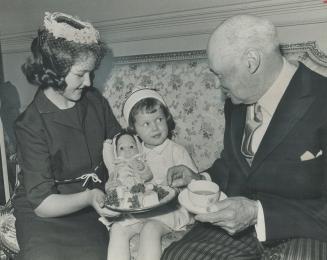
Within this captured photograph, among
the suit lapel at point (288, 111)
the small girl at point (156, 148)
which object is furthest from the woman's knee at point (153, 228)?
the suit lapel at point (288, 111)

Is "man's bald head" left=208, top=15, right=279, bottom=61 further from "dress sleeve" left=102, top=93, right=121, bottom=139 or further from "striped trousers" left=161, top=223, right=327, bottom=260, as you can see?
"dress sleeve" left=102, top=93, right=121, bottom=139

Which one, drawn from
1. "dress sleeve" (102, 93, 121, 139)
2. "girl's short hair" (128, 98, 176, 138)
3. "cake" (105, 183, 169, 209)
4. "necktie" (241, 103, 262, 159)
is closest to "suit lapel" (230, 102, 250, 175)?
"necktie" (241, 103, 262, 159)

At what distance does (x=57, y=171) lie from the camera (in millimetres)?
1959

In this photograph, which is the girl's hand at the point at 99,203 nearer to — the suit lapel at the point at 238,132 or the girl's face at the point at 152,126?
the girl's face at the point at 152,126

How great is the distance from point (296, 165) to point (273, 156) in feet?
0.29

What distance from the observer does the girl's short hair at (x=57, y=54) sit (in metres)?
1.81

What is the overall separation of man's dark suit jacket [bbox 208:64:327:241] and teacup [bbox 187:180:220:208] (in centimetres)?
17

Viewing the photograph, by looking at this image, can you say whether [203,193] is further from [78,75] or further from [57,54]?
[57,54]

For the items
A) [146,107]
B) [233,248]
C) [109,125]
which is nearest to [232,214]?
[233,248]

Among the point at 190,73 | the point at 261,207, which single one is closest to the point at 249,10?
the point at 190,73

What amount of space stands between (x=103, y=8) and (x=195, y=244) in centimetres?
163

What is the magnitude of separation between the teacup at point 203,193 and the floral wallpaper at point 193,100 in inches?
27.3

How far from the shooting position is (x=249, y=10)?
205 centimetres

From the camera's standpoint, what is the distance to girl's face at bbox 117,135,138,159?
6.95 feet
